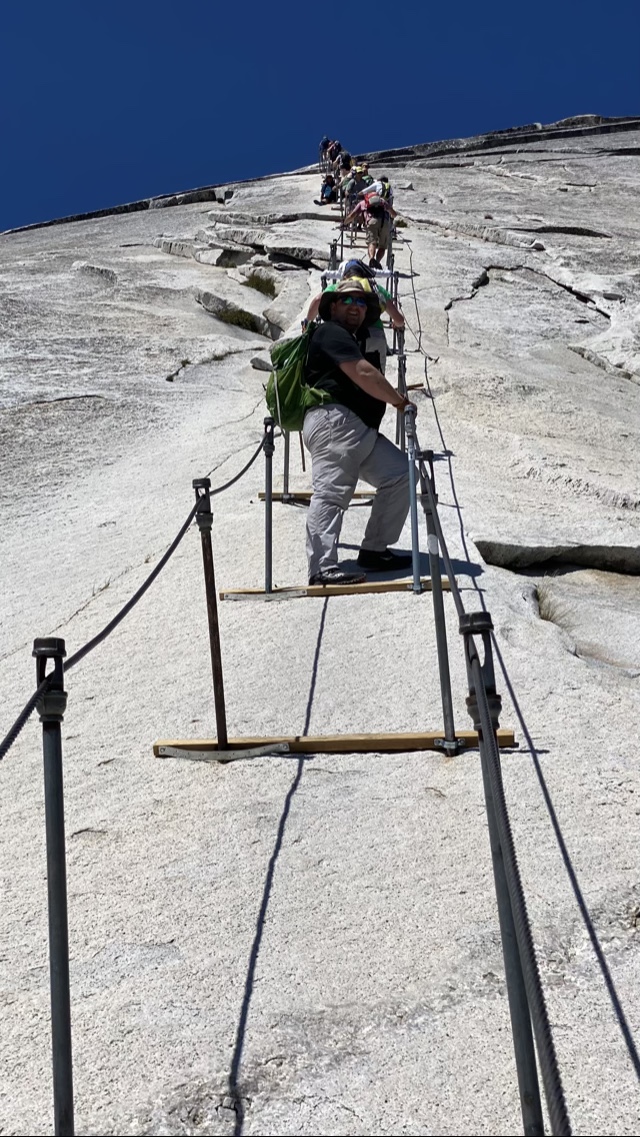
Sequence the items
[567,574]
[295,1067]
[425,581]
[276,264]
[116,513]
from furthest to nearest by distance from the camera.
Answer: [276,264] → [116,513] → [567,574] → [425,581] → [295,1067]

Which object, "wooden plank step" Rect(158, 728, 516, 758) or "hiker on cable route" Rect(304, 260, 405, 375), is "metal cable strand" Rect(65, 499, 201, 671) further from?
"hiker on cable route" Rect(304, 260, 405, 375)

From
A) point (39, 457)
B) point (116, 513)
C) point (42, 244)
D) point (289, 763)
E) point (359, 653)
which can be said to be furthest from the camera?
point (42, 244)

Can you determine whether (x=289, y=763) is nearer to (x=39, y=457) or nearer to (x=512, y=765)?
(x=512, y=765)

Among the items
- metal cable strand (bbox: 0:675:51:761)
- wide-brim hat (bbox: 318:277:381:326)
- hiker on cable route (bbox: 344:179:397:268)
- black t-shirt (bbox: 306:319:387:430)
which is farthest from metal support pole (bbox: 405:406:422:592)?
hiker on cable route (bbox: 344:179:397:268)

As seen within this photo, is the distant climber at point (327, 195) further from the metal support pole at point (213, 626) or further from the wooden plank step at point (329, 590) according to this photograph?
the metal support pole at point (213, 626)

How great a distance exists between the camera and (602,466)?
29.0 ft

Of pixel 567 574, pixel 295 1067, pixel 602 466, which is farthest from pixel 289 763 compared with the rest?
pixel 602 466

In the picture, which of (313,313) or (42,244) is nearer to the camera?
(313,313)

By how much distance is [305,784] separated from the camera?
4.02 meters

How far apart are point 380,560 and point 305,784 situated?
257 cm

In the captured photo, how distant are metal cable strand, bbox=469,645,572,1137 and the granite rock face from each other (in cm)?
77

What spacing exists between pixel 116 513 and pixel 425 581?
3316 mm

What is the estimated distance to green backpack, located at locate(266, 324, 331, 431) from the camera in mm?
6148

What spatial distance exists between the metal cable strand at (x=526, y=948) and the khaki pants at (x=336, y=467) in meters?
3.69
